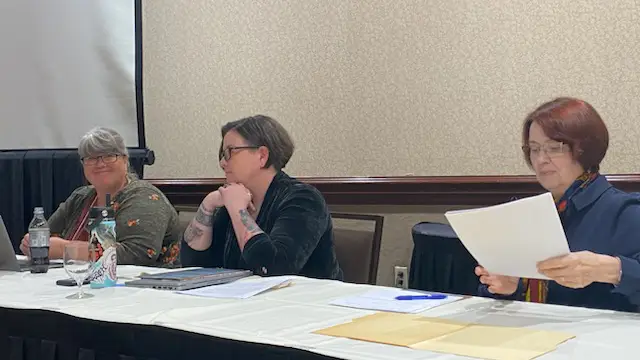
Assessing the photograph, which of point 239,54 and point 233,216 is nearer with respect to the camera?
point 233,216

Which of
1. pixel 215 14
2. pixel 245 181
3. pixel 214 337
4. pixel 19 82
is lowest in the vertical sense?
pixel 214 337

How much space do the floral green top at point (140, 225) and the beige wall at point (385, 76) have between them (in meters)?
0.77

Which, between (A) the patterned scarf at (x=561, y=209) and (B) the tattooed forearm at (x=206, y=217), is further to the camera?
(B) the tattooed forearm at (x=206, y=217)

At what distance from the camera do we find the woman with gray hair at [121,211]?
8.09 ft

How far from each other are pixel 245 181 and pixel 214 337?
1064mm

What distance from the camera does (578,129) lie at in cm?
174

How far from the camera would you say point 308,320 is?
1.40 meters

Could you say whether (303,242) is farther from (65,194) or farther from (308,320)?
(65,194)

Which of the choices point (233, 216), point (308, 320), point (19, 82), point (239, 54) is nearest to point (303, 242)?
point (233, 216)

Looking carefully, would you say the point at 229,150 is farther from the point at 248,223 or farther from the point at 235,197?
the point at 248,223

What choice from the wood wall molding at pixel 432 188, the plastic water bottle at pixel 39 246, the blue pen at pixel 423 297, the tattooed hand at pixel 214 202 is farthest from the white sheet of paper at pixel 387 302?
the wood wall molding at pixel 432 188

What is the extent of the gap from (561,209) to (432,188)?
1.16m

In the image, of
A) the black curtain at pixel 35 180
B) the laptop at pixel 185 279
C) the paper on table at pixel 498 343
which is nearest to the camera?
the paper on table at pixel 498 343

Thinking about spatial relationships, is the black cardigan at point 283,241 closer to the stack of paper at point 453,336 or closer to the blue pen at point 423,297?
the blue pen at point 423,297
